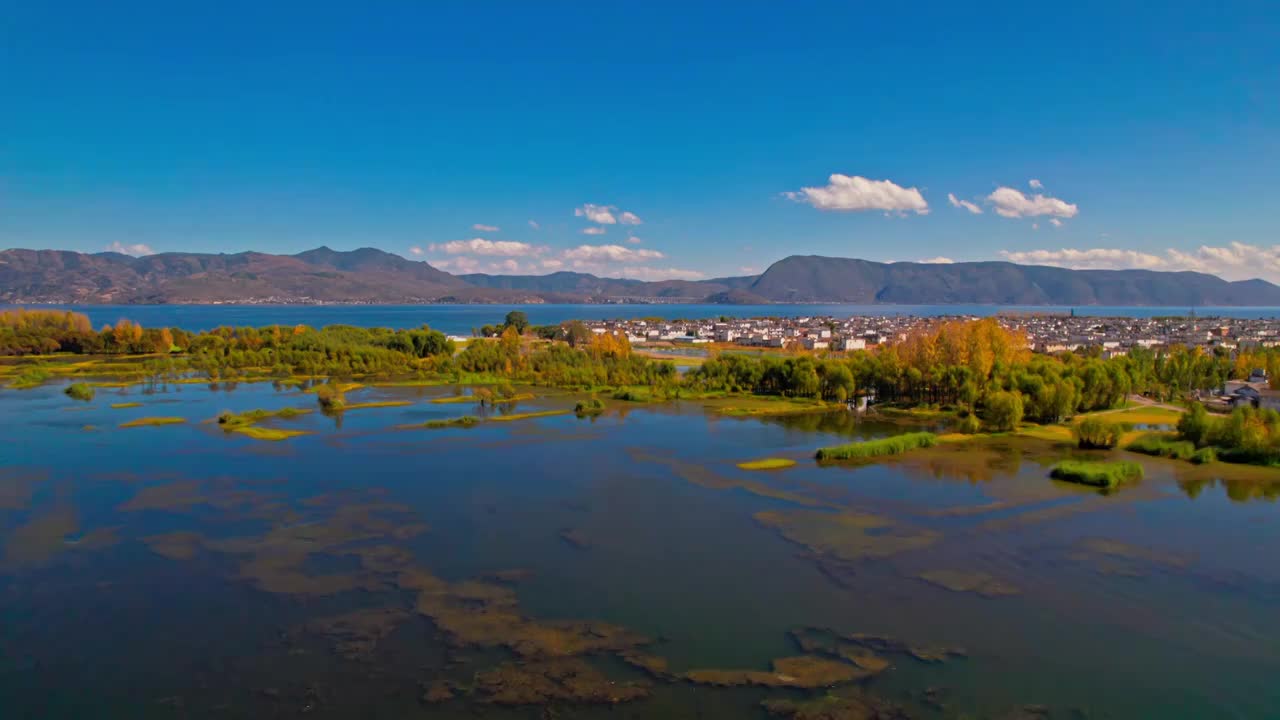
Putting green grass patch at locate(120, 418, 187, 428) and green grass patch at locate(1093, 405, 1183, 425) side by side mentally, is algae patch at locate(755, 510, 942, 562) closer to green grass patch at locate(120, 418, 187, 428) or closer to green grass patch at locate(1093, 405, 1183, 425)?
green grass patch at locate(1093, 405, 1183, 425)

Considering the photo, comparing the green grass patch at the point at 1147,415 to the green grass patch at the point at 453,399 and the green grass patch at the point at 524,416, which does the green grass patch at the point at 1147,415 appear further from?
the green grass patch at the point at 453,399

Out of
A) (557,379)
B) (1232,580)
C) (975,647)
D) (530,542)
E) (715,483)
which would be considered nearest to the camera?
(975,647)

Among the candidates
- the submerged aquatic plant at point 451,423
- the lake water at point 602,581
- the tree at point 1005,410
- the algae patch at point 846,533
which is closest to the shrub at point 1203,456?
the lake water at point 602,581

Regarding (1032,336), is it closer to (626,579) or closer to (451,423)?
(451,423)

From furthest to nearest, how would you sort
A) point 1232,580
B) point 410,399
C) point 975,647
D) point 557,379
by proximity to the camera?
point 557,379 → point 410,399 → point 1232,580 → point 975,647

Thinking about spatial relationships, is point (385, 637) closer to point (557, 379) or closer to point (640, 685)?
point (640, 685)

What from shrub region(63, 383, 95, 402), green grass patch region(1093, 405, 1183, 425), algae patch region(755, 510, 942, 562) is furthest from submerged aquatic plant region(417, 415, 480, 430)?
green grass patch region(1093, 405, 1183, 425)

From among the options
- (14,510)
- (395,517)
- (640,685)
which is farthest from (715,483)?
(14,510)
